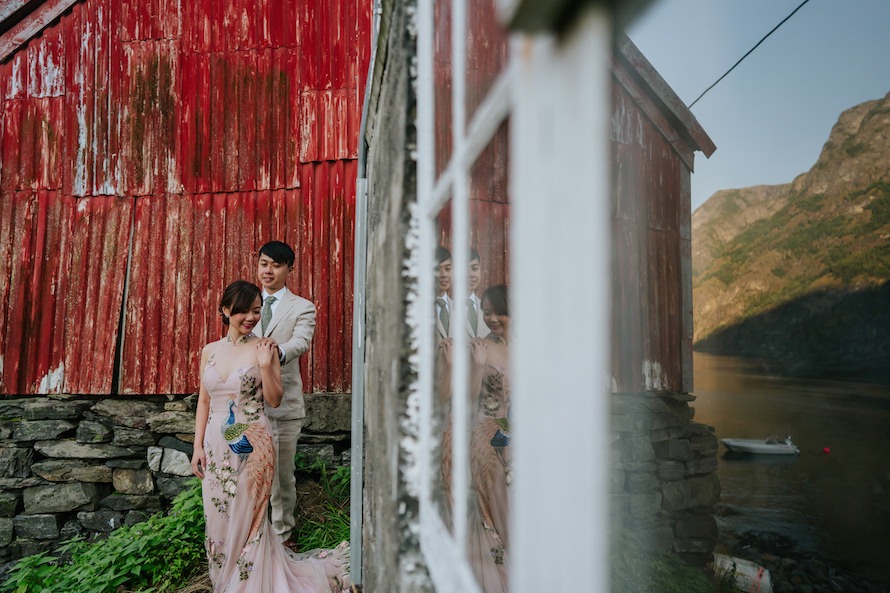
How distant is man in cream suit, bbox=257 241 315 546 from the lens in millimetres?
3906

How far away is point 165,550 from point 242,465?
4.17 feet

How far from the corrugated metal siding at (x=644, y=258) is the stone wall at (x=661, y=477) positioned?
204mm

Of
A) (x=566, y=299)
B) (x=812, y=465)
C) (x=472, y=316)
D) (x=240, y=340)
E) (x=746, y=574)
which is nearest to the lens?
(x=566, y=299)

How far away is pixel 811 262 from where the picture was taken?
6.78 meters

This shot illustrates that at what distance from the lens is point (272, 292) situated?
404cm

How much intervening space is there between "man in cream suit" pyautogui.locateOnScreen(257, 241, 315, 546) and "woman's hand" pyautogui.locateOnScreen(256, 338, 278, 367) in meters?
0.55

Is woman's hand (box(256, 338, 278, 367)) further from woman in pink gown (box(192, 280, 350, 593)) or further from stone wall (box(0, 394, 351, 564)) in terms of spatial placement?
stone wall (box(0, 394, 351, 564))

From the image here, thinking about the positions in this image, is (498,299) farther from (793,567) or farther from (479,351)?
(793,567)

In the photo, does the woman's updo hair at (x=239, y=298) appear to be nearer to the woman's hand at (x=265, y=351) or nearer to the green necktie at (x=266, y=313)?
the woman's hand at (x=265, y=351)

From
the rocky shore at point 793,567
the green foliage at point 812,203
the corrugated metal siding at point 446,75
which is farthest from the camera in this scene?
the green foliage at point 812,203

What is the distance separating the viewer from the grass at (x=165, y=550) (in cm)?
372

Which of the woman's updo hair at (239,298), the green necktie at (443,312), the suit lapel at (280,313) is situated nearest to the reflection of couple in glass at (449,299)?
the green necktie at (443,312)

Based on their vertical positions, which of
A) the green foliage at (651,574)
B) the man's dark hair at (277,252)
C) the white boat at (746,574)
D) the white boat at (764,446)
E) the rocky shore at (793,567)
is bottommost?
the rocky shore at (793,567)

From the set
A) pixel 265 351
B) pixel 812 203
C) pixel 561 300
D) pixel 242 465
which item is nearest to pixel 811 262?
pixel 812 203
